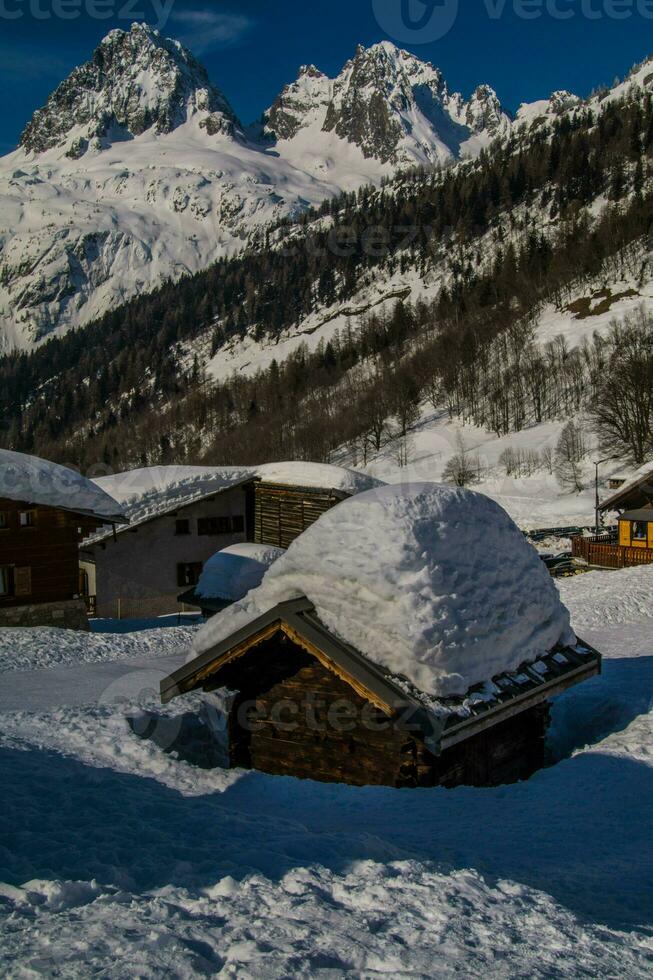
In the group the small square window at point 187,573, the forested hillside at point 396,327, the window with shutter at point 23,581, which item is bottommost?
the small square window at point 187,573

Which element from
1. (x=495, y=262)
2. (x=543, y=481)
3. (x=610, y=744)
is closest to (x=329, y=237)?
(x=495, y=262)

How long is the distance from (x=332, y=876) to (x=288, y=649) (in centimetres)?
411

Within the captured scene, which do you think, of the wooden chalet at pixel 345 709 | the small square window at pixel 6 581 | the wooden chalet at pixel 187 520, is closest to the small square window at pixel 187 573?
the wooden chalet at pixel 187 520

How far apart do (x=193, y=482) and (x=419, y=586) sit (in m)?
27.3

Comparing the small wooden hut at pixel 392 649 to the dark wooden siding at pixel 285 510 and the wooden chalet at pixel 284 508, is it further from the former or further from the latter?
the dark wooden siding at pixel 285 510

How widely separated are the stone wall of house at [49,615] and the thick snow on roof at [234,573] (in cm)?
421

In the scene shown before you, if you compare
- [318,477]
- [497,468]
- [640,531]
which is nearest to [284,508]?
[318,477]

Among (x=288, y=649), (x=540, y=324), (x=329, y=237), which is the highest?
(x=329, y=237)

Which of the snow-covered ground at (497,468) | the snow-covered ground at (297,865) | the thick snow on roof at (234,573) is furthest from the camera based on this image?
the snow-covered ground at (497,468)

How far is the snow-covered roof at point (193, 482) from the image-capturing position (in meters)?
33.5

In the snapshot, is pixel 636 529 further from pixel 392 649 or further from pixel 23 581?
pixel 392 649

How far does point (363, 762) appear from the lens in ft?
30.1

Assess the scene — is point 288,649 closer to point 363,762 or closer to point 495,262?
point 363,762

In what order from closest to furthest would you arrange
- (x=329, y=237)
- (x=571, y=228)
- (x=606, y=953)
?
(x=606, y=953) < (x=571, y=228) < (x=329, y=237)
